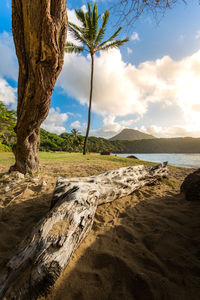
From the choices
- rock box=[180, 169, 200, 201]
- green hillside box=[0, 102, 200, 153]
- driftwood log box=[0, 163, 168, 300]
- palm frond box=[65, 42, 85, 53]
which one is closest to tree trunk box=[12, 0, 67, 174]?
driftwood log box=[0, 163, 168, 300]

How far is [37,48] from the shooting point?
1.96 m

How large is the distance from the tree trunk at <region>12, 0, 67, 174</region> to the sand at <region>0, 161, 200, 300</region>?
2.09 metres

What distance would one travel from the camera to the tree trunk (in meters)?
1.81

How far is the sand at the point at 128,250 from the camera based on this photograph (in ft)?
3.16

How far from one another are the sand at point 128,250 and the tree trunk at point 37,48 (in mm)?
2092

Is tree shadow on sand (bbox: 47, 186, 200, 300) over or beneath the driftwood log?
beneath

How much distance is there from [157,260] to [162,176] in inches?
131

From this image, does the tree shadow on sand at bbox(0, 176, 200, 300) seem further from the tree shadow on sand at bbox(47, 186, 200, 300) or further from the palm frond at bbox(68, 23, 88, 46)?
the palm frond at bbox(68, 23, 88, 46)

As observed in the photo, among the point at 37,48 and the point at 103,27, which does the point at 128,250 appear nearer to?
the point at 37,48

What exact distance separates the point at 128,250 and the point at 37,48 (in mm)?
3175

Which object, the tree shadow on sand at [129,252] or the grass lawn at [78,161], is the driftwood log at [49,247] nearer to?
the tree shadow on sand at [129,252]

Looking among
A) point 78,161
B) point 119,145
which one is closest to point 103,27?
point 78,161

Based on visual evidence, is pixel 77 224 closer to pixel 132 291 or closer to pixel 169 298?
pixel 132 291

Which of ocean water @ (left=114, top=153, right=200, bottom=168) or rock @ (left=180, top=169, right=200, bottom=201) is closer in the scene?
rock @ (left=180, top=169, right=200, bottom=201)
